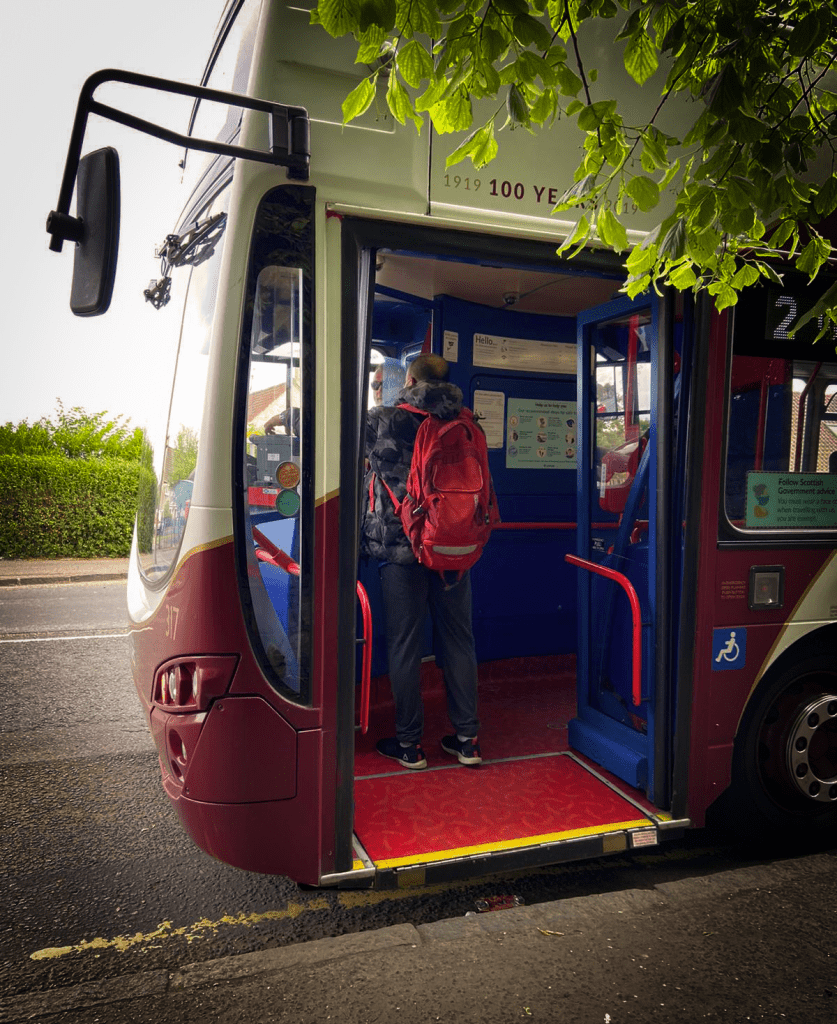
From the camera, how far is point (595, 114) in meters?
2.51

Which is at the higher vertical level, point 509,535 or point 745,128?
point 745,128

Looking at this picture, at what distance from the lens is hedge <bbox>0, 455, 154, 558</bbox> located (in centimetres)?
1369

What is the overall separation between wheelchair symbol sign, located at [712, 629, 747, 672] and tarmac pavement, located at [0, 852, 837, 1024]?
87 centimetres

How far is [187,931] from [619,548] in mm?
2384

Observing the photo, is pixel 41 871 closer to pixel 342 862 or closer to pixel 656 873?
pixel 342 862

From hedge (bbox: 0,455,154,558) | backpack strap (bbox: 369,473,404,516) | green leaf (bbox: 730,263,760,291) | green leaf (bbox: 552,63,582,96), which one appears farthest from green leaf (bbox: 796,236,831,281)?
hedge (bbox: 0,455,154,558)

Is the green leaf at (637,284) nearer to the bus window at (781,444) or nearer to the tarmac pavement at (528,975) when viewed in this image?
the bus window at (781,444)

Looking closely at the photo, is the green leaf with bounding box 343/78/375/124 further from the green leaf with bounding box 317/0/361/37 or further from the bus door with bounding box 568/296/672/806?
the bus door with bounding box 568/296/672/806

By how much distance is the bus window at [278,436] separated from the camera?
258cm

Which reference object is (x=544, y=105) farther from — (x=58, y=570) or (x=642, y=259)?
(x=58, y=570)

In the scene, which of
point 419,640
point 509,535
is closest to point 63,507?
point 509,535

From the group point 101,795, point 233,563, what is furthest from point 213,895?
point 233,563

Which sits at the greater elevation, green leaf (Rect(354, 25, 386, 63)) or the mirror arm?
green leaf (Rect(354, 25, 386, 63))

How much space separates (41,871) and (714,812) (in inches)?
112
